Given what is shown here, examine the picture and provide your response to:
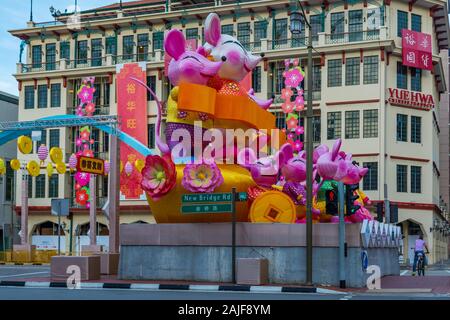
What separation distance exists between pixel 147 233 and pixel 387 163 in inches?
1107

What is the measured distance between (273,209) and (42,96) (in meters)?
39.8

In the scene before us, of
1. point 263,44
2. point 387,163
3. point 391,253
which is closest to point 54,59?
point 263,44

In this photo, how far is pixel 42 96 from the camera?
2392 inches

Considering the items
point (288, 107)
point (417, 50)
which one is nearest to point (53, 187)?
point (288, 107)

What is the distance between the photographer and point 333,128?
5188 centimetres

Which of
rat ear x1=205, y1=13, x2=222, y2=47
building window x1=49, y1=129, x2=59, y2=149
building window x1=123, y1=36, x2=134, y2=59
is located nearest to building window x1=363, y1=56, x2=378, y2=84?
building window x1=123, y1=36, x2=134, y2=59

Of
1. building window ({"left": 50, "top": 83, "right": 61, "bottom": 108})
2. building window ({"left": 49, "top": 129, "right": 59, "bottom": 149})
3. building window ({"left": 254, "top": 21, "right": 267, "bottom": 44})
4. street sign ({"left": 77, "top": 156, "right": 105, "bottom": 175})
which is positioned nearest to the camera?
street sign ({"left": 77, "top": 156, "right": 105, "bottom": 175})

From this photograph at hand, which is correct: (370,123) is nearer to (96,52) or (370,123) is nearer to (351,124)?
(351,124)

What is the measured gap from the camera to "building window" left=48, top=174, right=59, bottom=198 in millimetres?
59094

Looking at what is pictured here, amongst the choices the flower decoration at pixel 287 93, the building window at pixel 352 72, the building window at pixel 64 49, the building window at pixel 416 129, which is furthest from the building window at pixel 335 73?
the building window at pixel 64 49

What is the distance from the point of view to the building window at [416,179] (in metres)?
52.0

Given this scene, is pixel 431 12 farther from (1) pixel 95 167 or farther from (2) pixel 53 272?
(2) pixel 53 272

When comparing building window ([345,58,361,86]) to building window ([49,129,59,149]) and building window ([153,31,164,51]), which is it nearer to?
building window ([153,31,164,51])

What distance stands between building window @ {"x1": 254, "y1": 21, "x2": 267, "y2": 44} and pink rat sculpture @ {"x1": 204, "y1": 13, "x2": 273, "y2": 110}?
29.4 m
